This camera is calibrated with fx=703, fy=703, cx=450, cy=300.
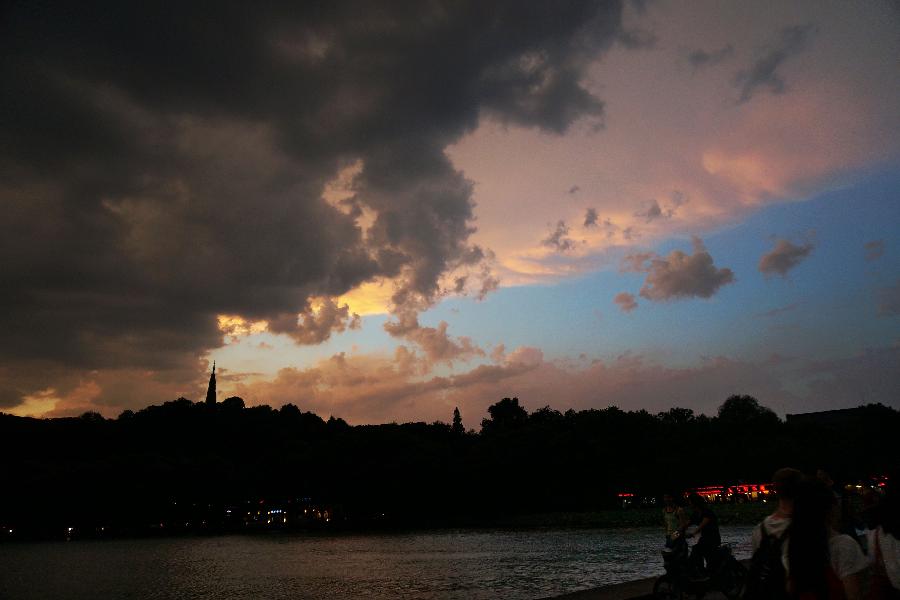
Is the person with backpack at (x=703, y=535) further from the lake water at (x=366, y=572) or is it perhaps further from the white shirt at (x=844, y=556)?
the lake water at (x=366, y=572)

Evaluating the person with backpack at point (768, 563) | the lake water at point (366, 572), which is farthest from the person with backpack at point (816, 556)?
the lake water at point (366, 572)

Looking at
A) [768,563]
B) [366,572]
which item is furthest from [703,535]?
[366,572]

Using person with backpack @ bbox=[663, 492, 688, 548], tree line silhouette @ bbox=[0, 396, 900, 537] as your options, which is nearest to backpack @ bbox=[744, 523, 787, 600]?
person with backpack @ bbox=[663, 492, 688, 548]

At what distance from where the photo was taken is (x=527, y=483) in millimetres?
104625

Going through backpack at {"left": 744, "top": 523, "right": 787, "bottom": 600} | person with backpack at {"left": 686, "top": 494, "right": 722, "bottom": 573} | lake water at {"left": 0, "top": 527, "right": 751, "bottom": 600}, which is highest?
backpack at {"left": 744, "top": 523, "right": 787, "bottom": 600}

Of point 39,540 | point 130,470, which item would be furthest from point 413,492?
point 39,540

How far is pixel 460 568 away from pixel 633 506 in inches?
3484

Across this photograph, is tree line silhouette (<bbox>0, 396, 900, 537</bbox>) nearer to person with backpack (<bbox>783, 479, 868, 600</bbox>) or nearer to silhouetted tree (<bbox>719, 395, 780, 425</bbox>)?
silhouetted tree (<bbox>719, 395, 780, 425</bbox>)

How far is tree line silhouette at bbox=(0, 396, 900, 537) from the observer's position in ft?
340

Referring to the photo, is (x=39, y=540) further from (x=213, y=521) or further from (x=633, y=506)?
(x=633, y=506)

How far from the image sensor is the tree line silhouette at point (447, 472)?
104 m

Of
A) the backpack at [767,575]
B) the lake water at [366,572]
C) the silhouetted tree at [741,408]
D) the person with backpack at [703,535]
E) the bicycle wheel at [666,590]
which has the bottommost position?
the lake water at [366,572]

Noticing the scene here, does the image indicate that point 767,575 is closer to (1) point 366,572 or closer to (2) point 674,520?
(2) point 674,520

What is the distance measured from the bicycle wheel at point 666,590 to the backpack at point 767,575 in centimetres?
934
